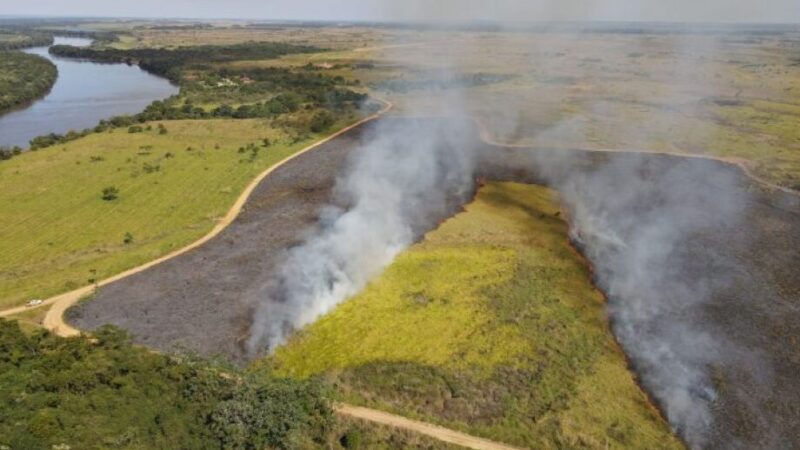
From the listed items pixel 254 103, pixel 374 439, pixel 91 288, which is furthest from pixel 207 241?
pixel 254 103

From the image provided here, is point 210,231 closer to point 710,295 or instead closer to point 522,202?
point 522,202

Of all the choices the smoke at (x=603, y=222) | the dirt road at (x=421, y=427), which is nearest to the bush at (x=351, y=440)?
the dirt road at (x=421, y=427)

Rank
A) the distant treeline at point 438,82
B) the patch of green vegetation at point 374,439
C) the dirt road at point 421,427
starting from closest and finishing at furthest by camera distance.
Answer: the patch of green vegetation at point 374,439 < the dirt road at point 421,427 < the distant treeline at point 438,82

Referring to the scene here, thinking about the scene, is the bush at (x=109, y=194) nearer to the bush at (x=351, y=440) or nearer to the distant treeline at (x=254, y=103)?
the distant treeline at (x=254, y=103)

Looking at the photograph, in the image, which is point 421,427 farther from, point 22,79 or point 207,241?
point 22,79

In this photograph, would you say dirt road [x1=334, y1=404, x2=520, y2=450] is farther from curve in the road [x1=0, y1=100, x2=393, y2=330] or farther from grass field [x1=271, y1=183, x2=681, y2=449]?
curve in the road [x1=0, y1=100, x2=393, y2=330]

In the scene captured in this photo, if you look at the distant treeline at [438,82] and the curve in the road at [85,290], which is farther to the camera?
the distant treeline at [438,82]
